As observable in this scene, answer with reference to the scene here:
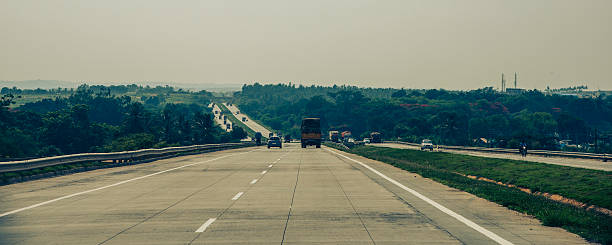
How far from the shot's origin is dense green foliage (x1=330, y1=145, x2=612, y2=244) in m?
12.0

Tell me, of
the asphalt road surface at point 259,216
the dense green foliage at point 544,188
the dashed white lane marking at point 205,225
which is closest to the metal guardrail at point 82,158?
the asphalt road surface at point 259,216

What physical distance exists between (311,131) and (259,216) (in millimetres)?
72530

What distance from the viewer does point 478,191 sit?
18.7 m

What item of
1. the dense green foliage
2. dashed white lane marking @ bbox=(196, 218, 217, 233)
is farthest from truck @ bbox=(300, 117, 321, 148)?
dashed white lane marking @ bbox=(196, 218, 217, 233)

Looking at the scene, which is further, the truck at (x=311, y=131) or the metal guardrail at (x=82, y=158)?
the truck at (x=311, y=131)

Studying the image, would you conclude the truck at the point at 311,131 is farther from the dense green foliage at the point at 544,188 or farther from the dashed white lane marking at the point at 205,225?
the dashed white lane marking at the point at 205,225

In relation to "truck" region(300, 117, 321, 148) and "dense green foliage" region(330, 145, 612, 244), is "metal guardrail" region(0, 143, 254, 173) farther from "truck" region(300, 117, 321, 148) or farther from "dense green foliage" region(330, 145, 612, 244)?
"truck" region(300, 117, 321, 148)

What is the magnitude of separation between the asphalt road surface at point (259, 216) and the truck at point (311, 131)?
63.1 m

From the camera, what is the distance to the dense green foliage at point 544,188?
1199 cm

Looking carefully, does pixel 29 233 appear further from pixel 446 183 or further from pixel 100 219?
pixel 446 183

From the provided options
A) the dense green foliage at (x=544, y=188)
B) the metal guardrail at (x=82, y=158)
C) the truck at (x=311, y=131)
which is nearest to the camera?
the dense green foliage at (x=544, y=188)

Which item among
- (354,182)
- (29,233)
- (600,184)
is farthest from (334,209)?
(600,184)

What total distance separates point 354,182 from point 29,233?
1337cm

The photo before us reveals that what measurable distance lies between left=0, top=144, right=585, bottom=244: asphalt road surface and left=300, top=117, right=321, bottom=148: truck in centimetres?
6313
